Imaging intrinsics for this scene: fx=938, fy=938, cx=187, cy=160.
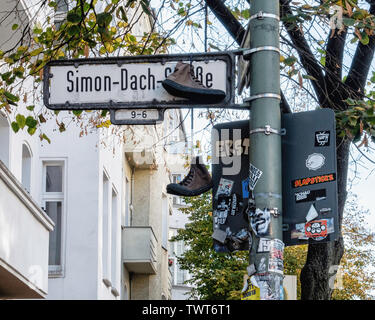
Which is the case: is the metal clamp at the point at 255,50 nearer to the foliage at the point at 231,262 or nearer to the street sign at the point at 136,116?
the street sign at the point at 136,116

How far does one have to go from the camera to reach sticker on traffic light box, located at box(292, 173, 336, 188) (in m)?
5.54

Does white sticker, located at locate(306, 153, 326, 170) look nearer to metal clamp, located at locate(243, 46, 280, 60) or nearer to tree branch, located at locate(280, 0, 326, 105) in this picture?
metal clamp, located at locate(243, 46, 280, 60)

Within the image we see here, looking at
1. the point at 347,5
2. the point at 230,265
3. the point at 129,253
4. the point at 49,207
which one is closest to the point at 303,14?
the point at 347,5

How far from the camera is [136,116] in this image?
243 inches

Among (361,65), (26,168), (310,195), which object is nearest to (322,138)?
(310,195)

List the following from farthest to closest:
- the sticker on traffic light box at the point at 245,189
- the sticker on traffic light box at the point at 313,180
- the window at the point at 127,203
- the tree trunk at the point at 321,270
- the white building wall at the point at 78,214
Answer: the window at the point at 127,203, the white building wall at the point at 78,214, the tree trunk at the point at 321,270, the sticker on traffic light box at the point at 245,189, the sticker on traffic light box at the point at 313,180

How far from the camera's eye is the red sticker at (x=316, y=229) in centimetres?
545

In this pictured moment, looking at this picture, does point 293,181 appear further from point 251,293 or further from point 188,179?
point 188,179

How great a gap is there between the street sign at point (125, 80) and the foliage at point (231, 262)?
26.7m

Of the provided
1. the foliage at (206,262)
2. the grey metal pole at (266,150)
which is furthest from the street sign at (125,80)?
the foliage at (206,262)

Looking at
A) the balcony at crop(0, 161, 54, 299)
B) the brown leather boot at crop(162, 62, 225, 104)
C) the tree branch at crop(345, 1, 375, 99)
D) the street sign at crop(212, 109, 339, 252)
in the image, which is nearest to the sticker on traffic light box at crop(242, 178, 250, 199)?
the street sign at crop(212, 109, 339, 252)

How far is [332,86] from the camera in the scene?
10.8m

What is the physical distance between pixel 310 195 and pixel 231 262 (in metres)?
28.9
